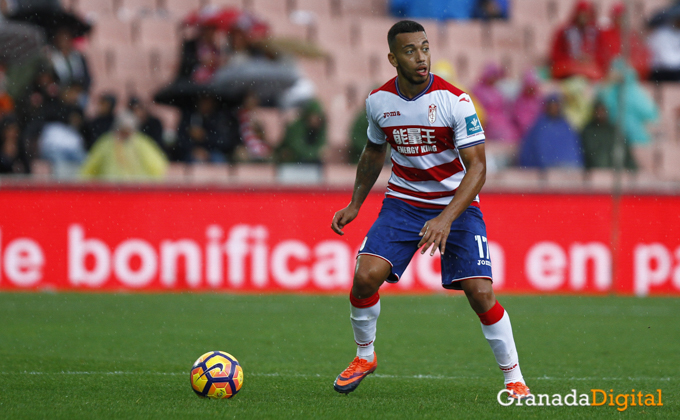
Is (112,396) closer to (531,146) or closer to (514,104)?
(531,146)

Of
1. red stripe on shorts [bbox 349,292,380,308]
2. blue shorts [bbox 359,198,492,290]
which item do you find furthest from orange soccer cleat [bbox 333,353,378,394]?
blue shorts [bbox 359,198,492,290]

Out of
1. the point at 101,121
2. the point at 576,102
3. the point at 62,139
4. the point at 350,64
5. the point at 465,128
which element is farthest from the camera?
the point at 350,64

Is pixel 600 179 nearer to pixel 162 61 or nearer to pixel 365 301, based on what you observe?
pixel 162 61

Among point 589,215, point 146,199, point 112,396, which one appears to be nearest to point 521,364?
point 112,396

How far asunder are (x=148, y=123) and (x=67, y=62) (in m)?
1.47

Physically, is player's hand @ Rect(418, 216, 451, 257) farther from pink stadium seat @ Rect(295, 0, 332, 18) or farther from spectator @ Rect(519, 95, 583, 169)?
pink stadium seat @ Rect(295, 0, 332, 18)

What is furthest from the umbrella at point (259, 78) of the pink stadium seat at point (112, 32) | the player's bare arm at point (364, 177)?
the player's bare arm at point (364, 177)

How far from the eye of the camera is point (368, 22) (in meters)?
16.8

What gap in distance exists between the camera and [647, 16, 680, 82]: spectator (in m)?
16.0

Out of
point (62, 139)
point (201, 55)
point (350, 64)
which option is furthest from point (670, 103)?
point (62, 139)

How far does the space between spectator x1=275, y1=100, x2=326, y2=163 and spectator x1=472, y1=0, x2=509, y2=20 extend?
17.2ft

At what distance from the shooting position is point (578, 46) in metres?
15.2

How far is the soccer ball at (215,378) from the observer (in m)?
5.21

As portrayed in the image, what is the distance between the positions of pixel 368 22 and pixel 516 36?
9.08 feet
